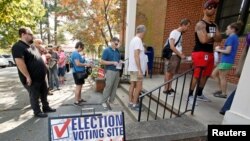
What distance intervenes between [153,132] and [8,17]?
8.87 m

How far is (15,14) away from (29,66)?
22.6 ft

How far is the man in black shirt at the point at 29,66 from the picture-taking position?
12.5ft

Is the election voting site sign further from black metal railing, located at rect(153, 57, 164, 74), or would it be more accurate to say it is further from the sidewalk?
black metal railing, located at rect(153, 57, 164, 74)

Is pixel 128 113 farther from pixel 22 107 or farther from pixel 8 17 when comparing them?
pixel 8 17

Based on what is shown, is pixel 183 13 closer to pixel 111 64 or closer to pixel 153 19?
pixel 153 19

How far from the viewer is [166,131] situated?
259cm

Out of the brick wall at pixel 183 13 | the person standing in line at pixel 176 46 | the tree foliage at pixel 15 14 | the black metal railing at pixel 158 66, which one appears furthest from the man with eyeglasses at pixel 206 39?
the tree foliage at pixel 15 14

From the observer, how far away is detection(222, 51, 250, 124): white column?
7.47 ft

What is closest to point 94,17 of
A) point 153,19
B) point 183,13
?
point 153,19

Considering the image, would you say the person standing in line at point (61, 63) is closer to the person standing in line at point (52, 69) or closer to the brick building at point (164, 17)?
the person standing in line at point (52, 69)

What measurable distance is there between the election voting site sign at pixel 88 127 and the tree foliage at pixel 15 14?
314 inches

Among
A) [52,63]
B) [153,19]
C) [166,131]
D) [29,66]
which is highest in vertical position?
[153,19]

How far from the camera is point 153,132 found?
2557 mm

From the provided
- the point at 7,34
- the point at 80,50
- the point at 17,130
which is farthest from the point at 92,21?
the point at 17,130
